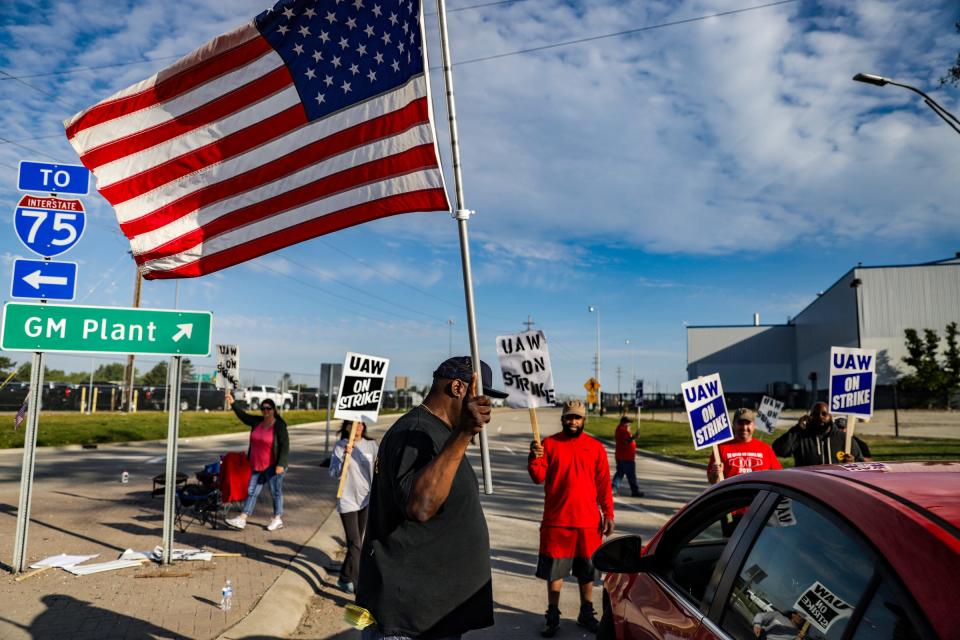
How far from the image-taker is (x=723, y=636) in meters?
2.25

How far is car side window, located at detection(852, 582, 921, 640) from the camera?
160 centimetres

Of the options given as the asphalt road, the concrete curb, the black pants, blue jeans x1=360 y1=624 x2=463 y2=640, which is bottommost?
the asphalt road

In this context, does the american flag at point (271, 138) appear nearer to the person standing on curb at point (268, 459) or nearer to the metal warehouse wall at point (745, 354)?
the person standing on curb at point (268, 459)

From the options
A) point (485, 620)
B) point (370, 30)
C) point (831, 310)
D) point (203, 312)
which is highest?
point (831, 310)

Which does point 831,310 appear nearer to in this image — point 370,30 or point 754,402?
point 754,402

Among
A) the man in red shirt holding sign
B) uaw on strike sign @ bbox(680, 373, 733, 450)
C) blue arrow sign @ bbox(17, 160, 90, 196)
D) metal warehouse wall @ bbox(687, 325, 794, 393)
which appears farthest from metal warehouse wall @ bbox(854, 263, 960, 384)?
blue arrow sign @ bbox(17, 160, 90, 196)

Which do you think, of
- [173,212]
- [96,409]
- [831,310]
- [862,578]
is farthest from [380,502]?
[831,310]

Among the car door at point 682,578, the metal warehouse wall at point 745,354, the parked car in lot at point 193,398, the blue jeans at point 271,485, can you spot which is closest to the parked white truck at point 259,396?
the parked car in lot at point 193,398

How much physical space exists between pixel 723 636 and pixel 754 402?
244 ft

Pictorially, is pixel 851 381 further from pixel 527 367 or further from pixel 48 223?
pixel 48 223

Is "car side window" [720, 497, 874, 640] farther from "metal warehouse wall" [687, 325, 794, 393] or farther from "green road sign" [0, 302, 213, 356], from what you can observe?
"metal warehouse wall" [687, 325, 794, 393]

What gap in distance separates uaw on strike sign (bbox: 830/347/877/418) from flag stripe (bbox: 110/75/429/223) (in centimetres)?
694

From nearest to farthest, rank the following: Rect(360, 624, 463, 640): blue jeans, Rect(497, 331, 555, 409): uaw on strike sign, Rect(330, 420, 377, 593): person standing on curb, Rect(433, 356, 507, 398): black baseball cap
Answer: Rect(360, 624, 463, 640): blue jeans, Rect(433, 356, 507, 398): black baseball cap, Rect(497, 331, 555, 409): uaw on strike sign, Rect(330, 420, 377, 593): person standing on curb

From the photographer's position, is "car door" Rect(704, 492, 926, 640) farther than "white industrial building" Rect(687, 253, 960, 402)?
No
